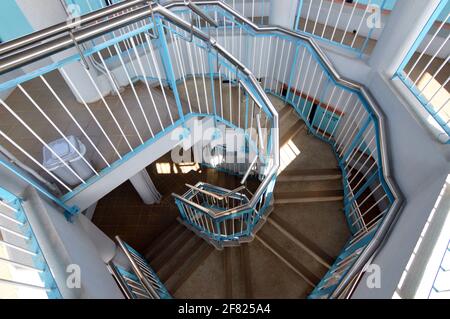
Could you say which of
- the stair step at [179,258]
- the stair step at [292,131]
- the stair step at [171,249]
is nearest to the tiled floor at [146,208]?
the stair step at [171,249]

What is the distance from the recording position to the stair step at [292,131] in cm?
386

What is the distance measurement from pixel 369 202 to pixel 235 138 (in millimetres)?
2431

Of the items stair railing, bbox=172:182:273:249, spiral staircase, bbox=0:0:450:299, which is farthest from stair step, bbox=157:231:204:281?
stair railing, bbox=172:182:273:249

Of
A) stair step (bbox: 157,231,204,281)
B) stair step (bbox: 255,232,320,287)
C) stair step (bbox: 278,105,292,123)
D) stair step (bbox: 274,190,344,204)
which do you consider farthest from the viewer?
stair step (bbox: 278,105,292,123)

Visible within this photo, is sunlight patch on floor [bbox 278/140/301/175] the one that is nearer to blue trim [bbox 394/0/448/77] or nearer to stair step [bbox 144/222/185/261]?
blue trim [bbox 394/0/448/77]

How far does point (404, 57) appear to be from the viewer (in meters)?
2.67

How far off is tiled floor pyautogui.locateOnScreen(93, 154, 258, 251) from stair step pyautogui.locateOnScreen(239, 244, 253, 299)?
2081 mm

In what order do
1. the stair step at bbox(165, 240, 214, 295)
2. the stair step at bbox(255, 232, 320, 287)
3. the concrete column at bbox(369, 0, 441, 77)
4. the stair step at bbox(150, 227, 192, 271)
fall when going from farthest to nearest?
1. the stair step at bbox(150, 227, 192, 271)
2. the stair step at bbox(165, 240, 214, 295)
3. the stair step at bbox(255, 232, 320, 287)
4. the concrete column at bbox(369, 0, 441, 77)

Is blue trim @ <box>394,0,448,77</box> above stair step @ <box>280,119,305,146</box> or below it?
above

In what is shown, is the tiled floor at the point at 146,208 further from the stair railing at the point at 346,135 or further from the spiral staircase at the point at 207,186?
the stair railing at the point at 346,135

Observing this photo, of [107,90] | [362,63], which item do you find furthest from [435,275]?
[107,90]

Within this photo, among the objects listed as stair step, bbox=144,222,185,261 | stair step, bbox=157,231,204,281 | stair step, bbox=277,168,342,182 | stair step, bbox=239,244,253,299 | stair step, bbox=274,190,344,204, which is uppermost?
stair step, bbox=277,168,342,182

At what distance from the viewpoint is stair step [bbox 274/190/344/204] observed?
3271 millimetres
